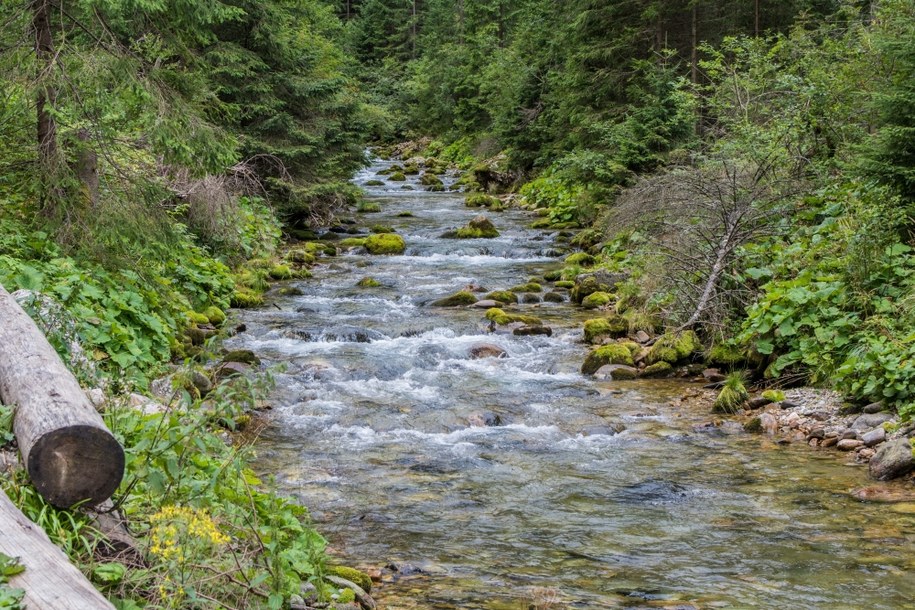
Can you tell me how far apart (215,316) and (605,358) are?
6.35 meters

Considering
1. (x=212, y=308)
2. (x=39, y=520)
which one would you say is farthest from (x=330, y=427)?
(x=39, y=520)

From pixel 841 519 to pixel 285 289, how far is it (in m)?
11.7

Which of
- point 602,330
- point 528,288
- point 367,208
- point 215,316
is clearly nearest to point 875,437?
point 602,330

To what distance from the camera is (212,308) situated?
13.6 m

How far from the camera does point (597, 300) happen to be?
50.7ft

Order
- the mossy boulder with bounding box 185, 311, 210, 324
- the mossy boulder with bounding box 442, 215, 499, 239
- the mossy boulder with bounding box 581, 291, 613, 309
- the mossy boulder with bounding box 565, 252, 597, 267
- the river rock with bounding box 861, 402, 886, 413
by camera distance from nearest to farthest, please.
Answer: the river rock with bounding box 861, 402, 886, 413 < the mossy boulder with bounding box 185, 311, 210, 324 < the mossy boulder with bounding box 581, 291, 613, 309 < the mossy boulder with bounding box 565, 252, 597, 267 < the mossy boulder with bounding box 442, 215, 499, 239

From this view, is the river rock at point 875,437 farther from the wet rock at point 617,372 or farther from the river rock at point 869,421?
the wet rock at point 617,372

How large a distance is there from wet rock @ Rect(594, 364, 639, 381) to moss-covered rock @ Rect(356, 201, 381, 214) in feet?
52.2

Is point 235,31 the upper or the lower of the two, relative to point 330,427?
upper

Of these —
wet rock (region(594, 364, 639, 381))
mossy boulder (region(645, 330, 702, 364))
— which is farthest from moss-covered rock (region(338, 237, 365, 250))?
mossy boulder (region(645, 330, 702, 364))

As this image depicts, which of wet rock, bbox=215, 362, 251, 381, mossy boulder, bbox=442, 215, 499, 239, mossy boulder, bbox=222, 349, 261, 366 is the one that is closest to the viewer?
wet rock, bbox=215, 362, 251, 381

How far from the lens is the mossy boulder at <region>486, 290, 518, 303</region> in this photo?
1584 cm

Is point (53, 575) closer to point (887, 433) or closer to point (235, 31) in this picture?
point (887, 433)

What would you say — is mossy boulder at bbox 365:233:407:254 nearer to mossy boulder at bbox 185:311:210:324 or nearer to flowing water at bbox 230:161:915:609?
flowing water at bbox 230:161:915:609
